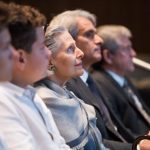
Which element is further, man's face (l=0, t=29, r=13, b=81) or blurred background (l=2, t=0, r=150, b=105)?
blurred background (l=2, t=0, r=150, b=105)

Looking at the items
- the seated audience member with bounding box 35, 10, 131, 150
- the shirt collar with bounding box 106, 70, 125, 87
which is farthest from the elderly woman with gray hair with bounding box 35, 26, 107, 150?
the shirt collar with bounding box 106, 70, 125, 87

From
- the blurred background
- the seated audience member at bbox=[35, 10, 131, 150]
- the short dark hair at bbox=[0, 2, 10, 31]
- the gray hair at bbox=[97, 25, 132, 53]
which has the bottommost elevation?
the blurred background

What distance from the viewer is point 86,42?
3482 mm

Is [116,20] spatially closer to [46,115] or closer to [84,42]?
[84,42]

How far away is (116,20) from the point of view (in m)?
6.37

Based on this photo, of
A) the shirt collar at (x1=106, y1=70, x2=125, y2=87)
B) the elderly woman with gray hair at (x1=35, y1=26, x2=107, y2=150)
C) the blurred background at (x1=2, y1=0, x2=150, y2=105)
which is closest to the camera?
the elderly woman with gray hair at (x1=35, y1=26, x2=107, y2=150)

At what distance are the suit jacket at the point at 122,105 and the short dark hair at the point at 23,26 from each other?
1905mm

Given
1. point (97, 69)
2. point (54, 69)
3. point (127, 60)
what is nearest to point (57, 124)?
point (54, 69)

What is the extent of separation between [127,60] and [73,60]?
1863 millimetres

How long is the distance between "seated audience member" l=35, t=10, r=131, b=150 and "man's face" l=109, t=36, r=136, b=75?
74 centimetres

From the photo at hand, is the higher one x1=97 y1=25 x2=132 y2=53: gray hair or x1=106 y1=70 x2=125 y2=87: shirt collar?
x1=97 y1=25 x2=132 y2=53: gray hair

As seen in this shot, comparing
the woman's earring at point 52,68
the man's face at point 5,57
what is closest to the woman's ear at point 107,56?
the woman's earring at point 52,68

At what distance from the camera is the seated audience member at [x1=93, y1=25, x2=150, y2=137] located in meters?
3.95

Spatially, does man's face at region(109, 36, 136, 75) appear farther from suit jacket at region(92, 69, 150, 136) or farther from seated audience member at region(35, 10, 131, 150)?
seated audience member at region(35, 10, 131, 150)
